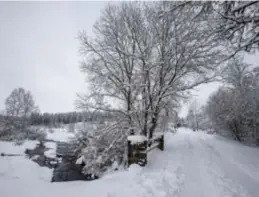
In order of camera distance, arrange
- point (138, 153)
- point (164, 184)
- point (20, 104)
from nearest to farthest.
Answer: point (164, 184) → point (138, 153) → point (20, 104)

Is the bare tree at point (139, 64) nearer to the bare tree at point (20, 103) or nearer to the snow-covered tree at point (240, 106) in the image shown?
the snow-covered tree at point (240, 106)

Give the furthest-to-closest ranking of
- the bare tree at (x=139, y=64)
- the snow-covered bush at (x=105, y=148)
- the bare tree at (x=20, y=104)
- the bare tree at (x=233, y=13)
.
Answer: the bare tree at (x=20, y=104) < the snow-covered bush at (x=105, y=148) < the bare tree at (x=139, y=64) < the bare tree at (x=233, y=13)

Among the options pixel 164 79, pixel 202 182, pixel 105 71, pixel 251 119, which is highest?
pixel 105 71

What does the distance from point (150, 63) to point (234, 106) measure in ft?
32.5

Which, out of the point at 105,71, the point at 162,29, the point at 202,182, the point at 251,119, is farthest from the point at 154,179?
the point at 251,119

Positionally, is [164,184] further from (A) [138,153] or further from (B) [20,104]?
(B) [20,104]

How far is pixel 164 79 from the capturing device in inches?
309

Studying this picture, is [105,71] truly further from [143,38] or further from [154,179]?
[154,179]

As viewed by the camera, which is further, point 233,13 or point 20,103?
point 20,103

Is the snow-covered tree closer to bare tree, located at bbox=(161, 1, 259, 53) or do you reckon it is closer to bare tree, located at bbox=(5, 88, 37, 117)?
bare tree, located at bbox=(161, 1, 259, 53)

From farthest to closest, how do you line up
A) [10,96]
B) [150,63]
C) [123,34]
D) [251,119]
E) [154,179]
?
[10,96], [251,119], [123,34], [150,63], [154,179]

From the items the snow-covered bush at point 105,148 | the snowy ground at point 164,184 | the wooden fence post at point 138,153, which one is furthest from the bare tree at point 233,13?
the snow-covered bush at point 105,148

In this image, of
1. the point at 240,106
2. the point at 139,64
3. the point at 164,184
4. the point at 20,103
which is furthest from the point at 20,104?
the point at 240,106

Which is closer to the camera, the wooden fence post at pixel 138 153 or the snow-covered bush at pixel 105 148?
the wooden fence post at pixel 138 153
